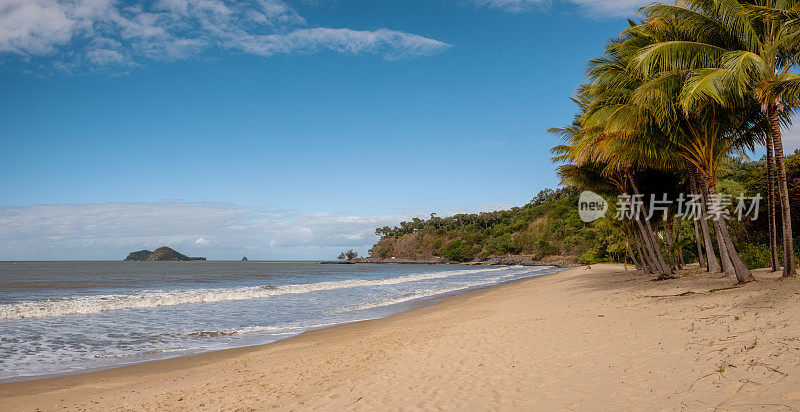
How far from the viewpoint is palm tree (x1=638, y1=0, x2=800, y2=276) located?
10047 millimetres

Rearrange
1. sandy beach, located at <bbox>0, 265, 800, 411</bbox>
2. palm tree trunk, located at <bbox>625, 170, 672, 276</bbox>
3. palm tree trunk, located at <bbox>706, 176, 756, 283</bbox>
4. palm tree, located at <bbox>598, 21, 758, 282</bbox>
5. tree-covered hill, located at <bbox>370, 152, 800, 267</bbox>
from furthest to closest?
tree-covered hill, located at <bbox>370, 152, 800, 267</bbox> → palm tree trunk, located at <bbox>625, 170, 672, 276</bbox> → palm tree, located at <bbox>598, 21, 758, 282</bbox> → palm tree trunk, located at <bbox>706, 176, 756, 283</bbox> → sandy beach, located at <bbox>0, 265, 800, 411</bbox>

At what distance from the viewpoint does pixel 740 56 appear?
998 cm

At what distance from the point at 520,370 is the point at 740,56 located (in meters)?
8.77

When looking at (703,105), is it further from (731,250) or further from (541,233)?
(541,233)

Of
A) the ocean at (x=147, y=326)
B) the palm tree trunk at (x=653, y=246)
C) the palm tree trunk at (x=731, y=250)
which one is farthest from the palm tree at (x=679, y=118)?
the ocean at (x=147, y=326)

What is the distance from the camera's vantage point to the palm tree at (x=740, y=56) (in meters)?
10.0

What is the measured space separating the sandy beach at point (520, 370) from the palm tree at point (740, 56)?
4099 mm

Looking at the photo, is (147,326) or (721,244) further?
(147,326)

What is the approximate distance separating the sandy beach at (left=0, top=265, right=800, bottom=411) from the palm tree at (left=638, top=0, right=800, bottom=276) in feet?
13.4

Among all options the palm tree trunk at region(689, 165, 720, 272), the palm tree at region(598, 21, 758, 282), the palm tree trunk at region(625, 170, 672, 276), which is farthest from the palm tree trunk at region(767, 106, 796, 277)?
the palm tree trunk at region(625, 170, 672, 276)

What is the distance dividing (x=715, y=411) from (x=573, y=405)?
1.30 meters

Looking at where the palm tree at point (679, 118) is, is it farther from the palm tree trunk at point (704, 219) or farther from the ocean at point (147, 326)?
the ocean at point (147, 326)

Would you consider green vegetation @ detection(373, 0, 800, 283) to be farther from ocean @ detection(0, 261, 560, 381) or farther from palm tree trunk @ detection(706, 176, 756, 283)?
ocean @ detection(0, 261, 560, 381)

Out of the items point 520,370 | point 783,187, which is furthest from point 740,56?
point 520,370
